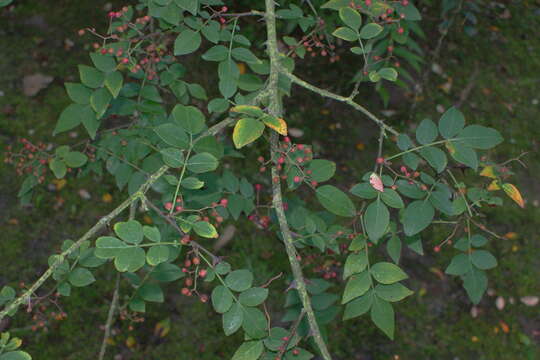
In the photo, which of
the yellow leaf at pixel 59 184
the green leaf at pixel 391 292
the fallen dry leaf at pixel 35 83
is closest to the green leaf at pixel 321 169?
the green leaf at pixel 391 292

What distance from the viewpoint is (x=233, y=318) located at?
119 cm

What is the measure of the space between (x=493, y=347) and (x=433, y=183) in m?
2.04

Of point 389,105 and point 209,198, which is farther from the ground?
point 209,198

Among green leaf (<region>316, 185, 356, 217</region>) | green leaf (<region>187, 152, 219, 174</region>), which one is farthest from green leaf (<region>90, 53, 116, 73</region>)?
green leaf (<region>316, 185, 356, 217</region>)

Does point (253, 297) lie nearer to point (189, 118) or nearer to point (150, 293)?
point (189, 118)

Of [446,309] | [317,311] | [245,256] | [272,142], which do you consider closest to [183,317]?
[245,256]

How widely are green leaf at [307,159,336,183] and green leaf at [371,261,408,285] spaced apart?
27cm

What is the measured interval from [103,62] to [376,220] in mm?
922

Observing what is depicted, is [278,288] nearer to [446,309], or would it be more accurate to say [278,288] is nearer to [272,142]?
[446,309]

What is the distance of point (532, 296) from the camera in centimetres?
317

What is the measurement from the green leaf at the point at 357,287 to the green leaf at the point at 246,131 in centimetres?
46

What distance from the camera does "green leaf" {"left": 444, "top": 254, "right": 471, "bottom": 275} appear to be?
1.52 metres

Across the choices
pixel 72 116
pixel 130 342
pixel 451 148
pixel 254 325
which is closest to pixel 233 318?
pixel 254 325

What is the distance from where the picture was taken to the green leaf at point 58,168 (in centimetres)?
180
